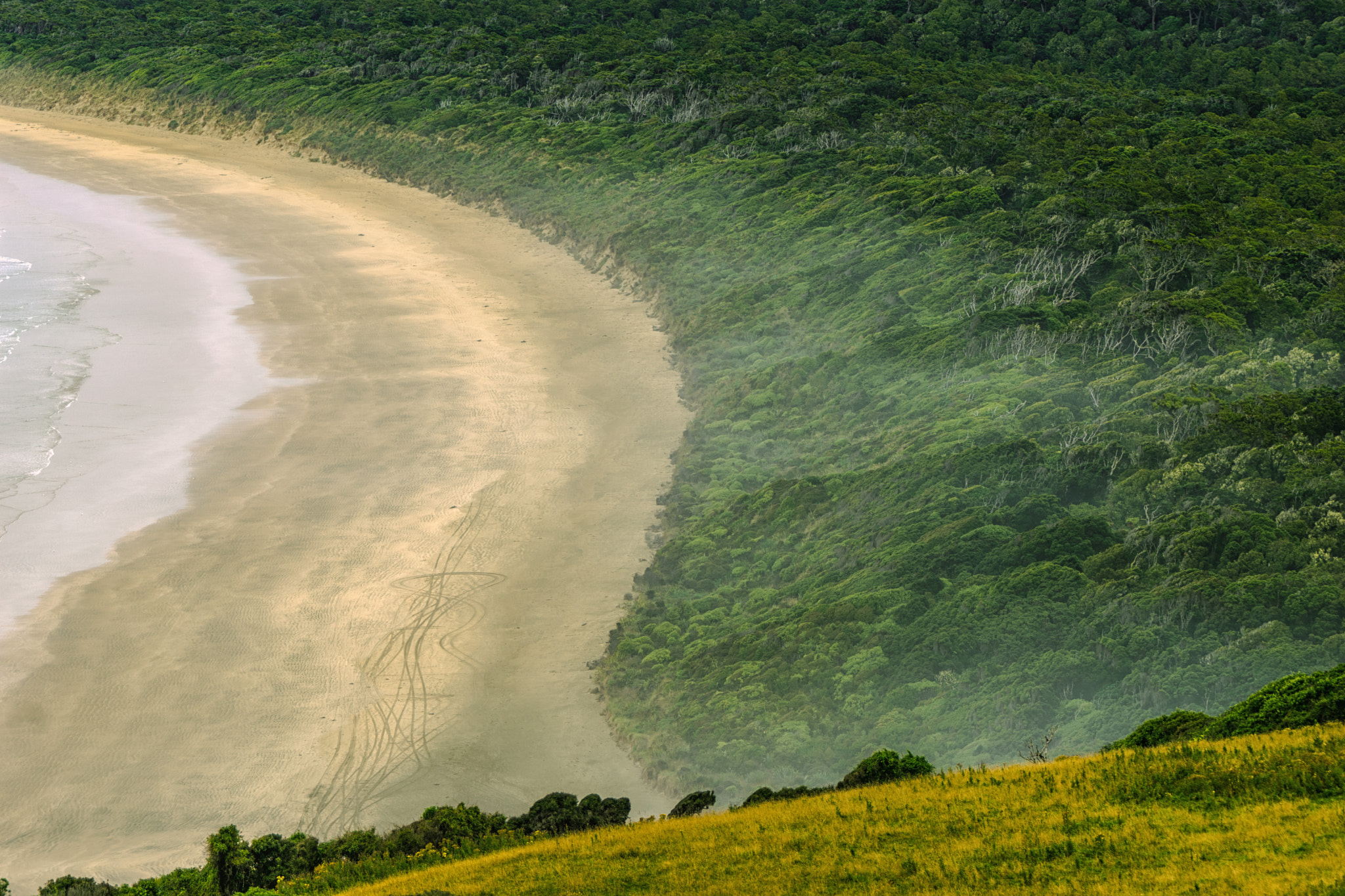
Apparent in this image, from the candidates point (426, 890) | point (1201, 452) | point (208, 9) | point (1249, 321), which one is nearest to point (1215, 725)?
point (426, 890)

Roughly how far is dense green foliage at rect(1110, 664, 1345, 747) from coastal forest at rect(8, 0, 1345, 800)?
3.37 m

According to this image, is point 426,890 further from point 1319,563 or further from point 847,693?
point 1319,563

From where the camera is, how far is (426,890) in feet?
40.9

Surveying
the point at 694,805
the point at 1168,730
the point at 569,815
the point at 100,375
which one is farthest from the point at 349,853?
the point at 100,375

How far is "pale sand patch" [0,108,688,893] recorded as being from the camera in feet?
61.1

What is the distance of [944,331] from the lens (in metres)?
31.4

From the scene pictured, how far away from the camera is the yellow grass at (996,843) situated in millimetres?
9914

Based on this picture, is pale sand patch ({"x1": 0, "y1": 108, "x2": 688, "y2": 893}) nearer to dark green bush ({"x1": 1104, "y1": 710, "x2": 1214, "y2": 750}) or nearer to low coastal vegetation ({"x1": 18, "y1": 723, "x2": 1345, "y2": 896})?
low coastal vegetation ({"x1": 18, "y1": 723, "x2": 1345, "y2": 896})

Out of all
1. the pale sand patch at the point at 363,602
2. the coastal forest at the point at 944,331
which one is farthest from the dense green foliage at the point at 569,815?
the coastal forest at the point at 944,331

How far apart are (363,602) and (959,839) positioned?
14907mm

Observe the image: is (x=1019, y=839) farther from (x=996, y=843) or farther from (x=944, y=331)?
(x=944, y=331)

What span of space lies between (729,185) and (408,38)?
36734 millimetres

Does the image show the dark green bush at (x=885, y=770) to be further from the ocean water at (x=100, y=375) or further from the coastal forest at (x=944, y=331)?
the ocean water at (x=100, y=375)

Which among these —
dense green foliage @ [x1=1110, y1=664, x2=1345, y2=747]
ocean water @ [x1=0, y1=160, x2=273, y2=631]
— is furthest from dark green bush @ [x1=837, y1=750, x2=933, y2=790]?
ocean water @ [x1=0, y1=160, x2=273, y2=631]
